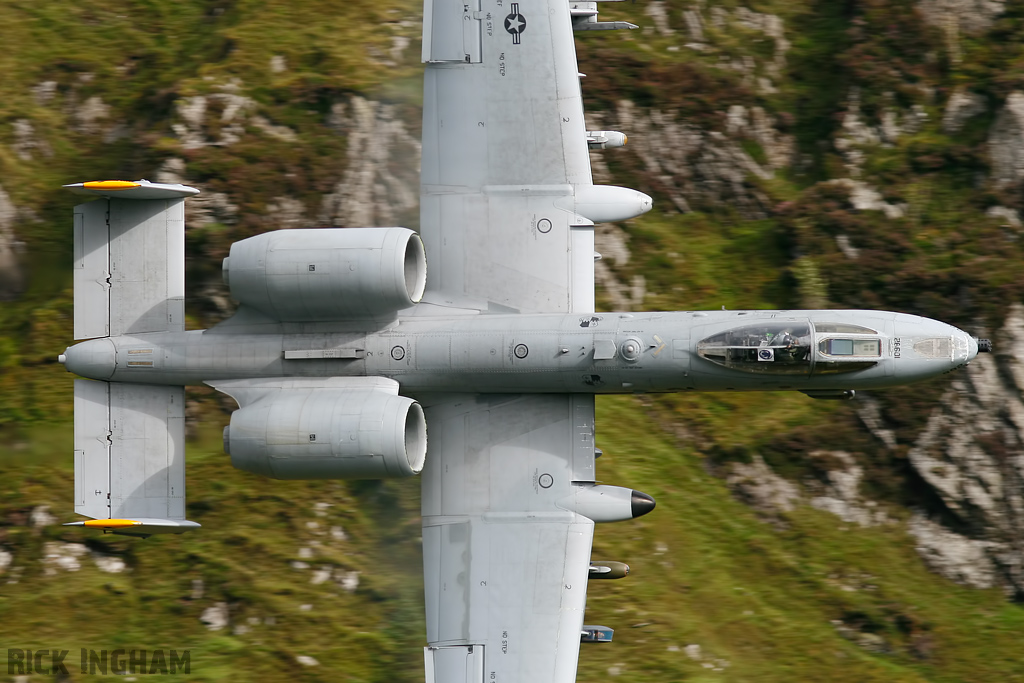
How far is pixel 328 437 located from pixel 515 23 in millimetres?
6043

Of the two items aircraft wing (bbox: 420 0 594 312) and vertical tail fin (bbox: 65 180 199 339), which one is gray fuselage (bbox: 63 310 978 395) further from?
aircraft wing (bbox: 420 0 594 312)

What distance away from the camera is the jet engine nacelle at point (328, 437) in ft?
43.8

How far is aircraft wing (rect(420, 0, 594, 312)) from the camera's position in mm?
14758

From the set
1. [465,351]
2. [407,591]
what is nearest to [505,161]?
[465,351]

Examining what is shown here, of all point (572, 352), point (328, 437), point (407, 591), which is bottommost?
point (407, 591)

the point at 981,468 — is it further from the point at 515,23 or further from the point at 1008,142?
the point at 515,23

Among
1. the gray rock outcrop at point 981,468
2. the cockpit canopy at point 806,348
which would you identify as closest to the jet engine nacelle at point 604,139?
the cockpit canopy at point 806,348

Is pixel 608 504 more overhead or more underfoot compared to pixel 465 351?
more underfoot

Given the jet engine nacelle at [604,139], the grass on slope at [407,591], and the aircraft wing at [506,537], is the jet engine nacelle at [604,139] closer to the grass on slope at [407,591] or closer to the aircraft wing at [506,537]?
the aircraft wing at [506,537]

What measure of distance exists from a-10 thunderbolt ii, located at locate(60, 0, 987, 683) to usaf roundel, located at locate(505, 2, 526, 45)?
48mm

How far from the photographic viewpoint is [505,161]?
14.9 m

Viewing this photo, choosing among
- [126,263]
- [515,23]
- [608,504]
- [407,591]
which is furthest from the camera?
[407,591]

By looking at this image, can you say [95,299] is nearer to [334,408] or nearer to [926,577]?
[334,408]

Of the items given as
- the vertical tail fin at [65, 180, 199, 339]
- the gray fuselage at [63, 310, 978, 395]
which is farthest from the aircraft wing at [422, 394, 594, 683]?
the vertical tail fin at [65, 180, 199, 339]
